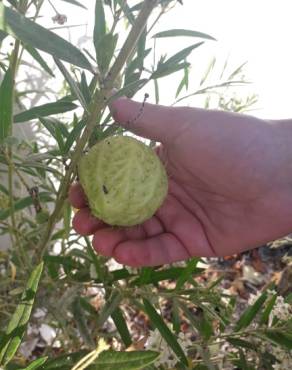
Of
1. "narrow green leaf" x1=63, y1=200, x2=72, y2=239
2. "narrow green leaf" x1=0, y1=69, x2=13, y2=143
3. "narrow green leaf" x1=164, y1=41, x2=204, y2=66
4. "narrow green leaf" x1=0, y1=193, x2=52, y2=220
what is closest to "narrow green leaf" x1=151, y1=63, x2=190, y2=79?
"narrow green leaf" x1=164, y1=41, x2=204, y2=66

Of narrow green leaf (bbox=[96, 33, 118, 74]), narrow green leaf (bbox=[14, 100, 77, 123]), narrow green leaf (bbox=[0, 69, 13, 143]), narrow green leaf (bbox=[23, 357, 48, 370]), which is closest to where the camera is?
narrow green leaf (bbox=[23, 357, 48, 370])

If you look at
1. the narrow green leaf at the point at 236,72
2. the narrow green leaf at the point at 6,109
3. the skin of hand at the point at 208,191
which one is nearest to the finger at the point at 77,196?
the skin of hand at the point at 208,191

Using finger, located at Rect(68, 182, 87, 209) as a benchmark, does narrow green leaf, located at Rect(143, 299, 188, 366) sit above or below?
below

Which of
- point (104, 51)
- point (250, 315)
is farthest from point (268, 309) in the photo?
point (104, 51)

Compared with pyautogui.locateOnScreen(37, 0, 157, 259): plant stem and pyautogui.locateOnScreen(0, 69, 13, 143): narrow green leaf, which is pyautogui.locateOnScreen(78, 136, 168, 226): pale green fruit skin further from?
pyautogui.locateOnScreen(0, 69, 13, 143): narrow green leaf

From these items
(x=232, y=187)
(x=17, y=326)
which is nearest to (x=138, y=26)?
(x=17, y=326)

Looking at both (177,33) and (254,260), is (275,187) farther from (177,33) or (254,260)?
(254,260)

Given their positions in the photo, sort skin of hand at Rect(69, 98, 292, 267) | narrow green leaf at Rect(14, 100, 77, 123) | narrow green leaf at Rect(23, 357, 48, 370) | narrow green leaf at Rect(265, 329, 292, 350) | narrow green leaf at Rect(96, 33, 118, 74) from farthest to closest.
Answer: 1. skin of hand at Rect(69, 98, 292, 267)
2. narrow green leaf at Rect(265, 329, 292, 350)
3. narrow green leaf at Rect(14, 100, 77, 123)
4. narrow green leaf at Rect(96, 33, 118, 74)
5. narrow green leaf at Rect(23, 357, 48, 370)

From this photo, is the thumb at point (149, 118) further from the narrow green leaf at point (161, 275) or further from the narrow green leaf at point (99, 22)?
the narrow green leaf at point (161, 275)
